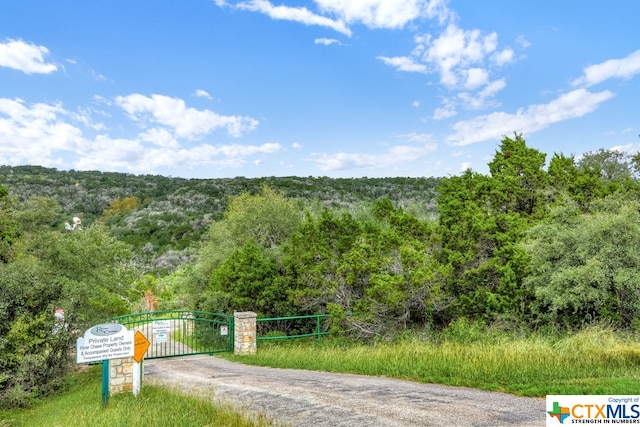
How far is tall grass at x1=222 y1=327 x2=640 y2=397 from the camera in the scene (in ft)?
22.2

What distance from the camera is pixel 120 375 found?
8078mm

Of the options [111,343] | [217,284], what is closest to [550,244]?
[111,343]

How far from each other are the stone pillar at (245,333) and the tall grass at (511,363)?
7.99 feet

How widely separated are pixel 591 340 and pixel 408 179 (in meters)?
75.4

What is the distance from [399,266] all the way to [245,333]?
566 centimetres

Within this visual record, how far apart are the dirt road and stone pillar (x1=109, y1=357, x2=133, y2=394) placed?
1059 millimetres

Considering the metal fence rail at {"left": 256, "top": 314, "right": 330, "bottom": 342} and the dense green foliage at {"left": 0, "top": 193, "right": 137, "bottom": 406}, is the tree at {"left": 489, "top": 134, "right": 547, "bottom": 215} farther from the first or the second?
the dense green foliage at {"left": 0, "top": 193, "right": 137, "bottom": 406}

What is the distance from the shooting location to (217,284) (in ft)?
58.1

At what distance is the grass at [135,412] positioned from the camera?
561 cm

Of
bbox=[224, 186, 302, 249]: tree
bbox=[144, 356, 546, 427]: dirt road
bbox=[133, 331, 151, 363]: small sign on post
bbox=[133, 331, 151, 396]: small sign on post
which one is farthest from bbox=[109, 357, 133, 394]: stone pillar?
bbox=[224, 186, 302, 249]: tree

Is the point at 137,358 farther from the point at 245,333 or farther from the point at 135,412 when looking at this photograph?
the point at 245,333

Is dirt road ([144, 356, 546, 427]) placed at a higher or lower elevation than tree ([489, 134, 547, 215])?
lower

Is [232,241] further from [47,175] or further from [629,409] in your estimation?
[47,175]

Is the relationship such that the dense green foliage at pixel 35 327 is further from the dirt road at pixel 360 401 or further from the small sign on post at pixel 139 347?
the small sign on post at pixel 139 347
